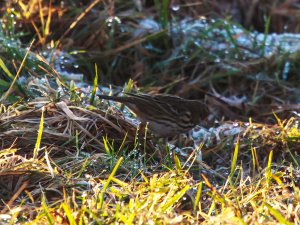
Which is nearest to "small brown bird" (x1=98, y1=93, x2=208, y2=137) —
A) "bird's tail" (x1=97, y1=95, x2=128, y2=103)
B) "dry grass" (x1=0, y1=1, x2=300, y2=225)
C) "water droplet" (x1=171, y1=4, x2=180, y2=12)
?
"bird's tail" (x1=97, y1=95, x2=128, y2=103)

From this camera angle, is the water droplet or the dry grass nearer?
the dry grass

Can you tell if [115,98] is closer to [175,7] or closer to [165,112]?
[165,112]

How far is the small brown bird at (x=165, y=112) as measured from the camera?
466 centimetres

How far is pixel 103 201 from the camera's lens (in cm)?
330

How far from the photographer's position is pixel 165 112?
4.85 metres

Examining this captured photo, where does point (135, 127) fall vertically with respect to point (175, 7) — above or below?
above

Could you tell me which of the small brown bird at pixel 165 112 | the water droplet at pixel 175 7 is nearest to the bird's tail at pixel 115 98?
the small brown bird at pixel 165 112

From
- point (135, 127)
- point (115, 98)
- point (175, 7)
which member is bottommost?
point (175, 7)

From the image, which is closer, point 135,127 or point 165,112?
point 135,127

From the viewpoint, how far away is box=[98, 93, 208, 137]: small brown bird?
4656mm

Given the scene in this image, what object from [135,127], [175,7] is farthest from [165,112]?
[175,7]

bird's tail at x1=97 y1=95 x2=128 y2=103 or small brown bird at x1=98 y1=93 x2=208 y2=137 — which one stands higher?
bird's tail at x1=97 y1=95 x2=128 y2=103

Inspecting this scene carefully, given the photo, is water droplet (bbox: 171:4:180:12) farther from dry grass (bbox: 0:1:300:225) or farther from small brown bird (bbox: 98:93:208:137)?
small brown bird (bbox: 98:93:208:137)

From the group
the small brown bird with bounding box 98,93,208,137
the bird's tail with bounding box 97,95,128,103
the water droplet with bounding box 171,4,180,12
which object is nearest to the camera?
the bird's tail with bounding box 97,95,128,103
